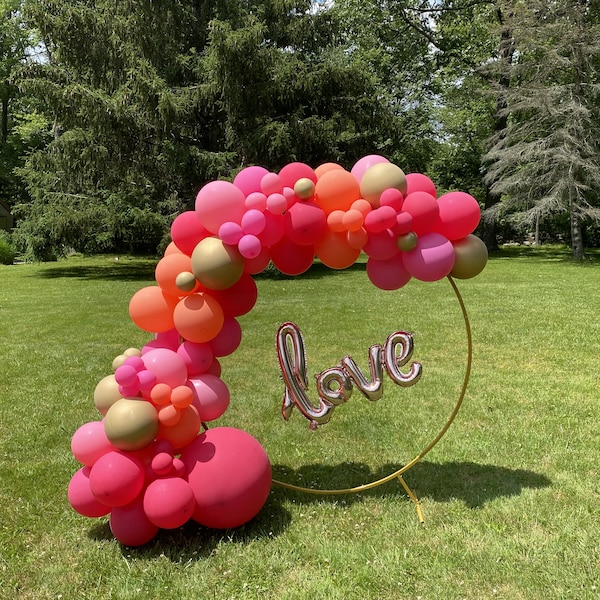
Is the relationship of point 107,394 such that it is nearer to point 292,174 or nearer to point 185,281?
point 185,281

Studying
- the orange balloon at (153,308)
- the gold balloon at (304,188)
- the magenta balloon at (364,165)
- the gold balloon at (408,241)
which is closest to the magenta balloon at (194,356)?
the orange balloon at (153,308)

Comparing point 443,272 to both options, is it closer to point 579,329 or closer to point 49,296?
point 579,329

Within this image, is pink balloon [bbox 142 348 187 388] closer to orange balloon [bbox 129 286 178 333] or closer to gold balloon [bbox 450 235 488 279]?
orange balloon [bbox 129 286 178 333]

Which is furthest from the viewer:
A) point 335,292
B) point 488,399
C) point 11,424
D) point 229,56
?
point 229,56

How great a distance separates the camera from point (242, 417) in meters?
5.84

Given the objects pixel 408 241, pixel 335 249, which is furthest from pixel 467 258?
pixel 335 249

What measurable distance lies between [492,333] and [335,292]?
5418mm

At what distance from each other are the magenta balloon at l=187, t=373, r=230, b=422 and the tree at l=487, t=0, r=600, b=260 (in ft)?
62.0

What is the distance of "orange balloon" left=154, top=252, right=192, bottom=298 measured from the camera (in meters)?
3.71

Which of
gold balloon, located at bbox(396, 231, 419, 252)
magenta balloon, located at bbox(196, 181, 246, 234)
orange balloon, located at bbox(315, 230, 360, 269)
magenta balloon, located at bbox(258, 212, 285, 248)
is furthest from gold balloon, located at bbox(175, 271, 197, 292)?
gold balloon, located at bbox(396, 231, 419, 252)

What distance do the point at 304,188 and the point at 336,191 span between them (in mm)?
219

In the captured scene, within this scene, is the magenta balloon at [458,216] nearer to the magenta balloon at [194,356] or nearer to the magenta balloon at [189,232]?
the magenta balloon at [189,232]

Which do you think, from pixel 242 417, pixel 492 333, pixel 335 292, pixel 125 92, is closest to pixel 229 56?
pixel 125 92

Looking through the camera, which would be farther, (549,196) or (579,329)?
(549,196)
